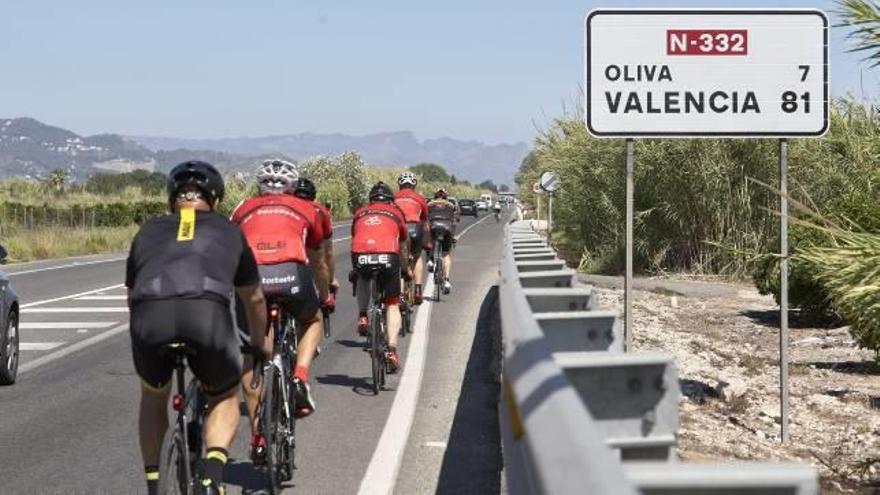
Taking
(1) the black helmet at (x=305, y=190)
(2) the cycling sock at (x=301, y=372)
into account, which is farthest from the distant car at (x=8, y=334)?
(2) the cycling sock at (x=301, y=372)

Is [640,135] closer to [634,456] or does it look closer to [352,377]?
[352,377]

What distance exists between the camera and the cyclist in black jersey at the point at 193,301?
4828 millimetres

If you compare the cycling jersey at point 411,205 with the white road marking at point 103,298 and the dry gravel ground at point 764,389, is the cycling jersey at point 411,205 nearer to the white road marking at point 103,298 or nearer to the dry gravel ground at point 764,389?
the dry gravel ground at point 764,389

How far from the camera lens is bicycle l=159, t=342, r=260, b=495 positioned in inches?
189

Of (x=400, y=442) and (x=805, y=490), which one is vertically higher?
(x=805, y=490)

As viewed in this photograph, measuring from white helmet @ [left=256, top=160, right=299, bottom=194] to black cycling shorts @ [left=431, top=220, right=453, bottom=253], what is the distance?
38.6ft

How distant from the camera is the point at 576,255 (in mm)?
30609

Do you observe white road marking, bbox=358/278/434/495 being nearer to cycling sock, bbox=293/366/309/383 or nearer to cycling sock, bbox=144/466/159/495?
cycling sock, bbox=293/366/309/383

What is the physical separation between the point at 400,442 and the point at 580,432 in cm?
600

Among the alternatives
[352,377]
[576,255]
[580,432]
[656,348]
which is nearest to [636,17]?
[352,377]

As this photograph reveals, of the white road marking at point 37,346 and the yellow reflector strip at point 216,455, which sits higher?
the yellow reflector strip at point 216,455

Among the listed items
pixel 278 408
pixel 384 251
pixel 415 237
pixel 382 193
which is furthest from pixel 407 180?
pixel 278 408

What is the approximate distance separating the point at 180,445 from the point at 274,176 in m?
2.42

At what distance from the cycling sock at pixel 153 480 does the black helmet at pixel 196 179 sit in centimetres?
114
